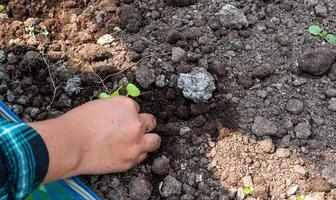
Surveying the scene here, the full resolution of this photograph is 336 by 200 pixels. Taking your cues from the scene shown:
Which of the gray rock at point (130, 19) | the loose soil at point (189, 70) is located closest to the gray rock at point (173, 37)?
the loose soil at point (189, 70)

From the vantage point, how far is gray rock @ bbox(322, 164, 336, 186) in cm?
145

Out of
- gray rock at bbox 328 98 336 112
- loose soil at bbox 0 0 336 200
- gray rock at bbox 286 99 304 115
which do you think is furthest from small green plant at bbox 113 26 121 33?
gray rock at bbox 328 98 336 112

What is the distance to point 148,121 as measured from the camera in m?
1.48

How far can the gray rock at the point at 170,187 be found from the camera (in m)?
1.45

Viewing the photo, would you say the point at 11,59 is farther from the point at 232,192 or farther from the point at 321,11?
the point at 321,11

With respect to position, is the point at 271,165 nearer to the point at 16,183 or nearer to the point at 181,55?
the point at 181,55

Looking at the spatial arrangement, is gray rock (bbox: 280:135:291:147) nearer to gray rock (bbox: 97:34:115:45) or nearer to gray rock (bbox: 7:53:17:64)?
gray rock (bbox: 97:34:115:45)

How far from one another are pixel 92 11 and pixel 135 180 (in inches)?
26.6

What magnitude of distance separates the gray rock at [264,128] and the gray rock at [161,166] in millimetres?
284

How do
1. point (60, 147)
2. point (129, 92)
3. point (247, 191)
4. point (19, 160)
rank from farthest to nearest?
1. point (129, 92)
2. point (247, 191)
3. point (60, 147)
4. point (19, 160)

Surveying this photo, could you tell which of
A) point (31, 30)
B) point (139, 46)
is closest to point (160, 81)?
point (139, 46)

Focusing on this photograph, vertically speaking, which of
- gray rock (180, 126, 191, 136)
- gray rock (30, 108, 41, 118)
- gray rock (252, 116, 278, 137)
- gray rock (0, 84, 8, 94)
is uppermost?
gray rock (0, 84, 8, 94)

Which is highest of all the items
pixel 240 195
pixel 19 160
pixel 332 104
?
pixel 19 160

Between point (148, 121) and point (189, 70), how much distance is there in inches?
10.2
